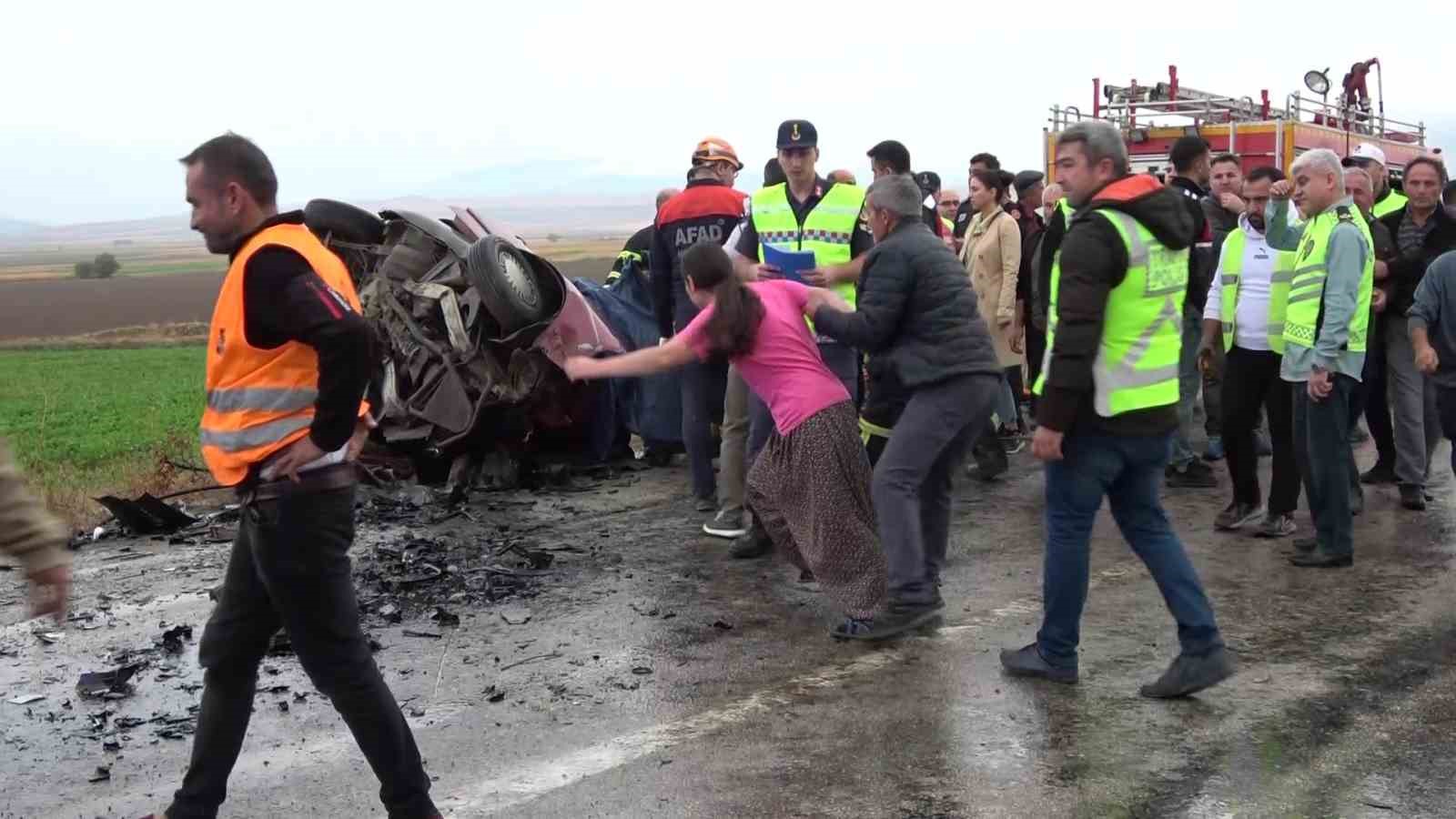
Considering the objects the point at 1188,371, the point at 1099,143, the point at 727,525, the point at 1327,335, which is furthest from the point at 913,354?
the point at 1188,371

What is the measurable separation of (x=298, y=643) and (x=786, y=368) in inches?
101

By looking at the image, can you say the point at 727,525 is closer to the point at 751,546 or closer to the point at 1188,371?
the point at 751,546

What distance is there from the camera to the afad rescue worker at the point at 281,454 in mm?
3793

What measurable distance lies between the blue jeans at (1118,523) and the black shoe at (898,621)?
2.28ft

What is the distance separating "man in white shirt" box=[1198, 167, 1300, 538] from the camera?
24.3 ft

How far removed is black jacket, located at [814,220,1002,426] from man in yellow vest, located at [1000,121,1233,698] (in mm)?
718

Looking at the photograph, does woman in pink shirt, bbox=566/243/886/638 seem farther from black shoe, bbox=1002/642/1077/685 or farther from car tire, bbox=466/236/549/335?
car tire, bbox=466/236/549/335

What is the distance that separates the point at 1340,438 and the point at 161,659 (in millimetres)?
4948

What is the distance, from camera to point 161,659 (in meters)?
5.67

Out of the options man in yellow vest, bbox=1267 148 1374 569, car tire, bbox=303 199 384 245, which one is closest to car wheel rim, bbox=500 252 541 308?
car tire, bbox=303 199 384 245

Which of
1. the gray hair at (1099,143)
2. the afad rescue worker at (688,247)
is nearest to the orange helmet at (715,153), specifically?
the afad rescue worker at (688,247)

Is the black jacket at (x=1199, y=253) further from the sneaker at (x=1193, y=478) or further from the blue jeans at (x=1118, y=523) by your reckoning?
the blue jeans at (x=1118, y=523)

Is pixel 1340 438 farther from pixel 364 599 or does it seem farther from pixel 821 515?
pixel 364 599

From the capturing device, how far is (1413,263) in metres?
8.19
